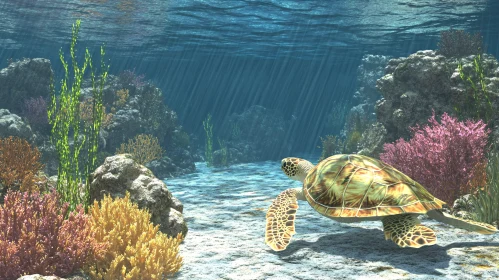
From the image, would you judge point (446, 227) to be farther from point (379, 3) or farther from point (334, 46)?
point (334, 46)

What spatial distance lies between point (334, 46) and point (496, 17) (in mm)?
13678

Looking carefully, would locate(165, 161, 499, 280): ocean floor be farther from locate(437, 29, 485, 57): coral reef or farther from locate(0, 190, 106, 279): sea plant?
locate(437, 29, 485, 57): coral reef

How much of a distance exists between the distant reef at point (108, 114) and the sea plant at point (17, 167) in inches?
246

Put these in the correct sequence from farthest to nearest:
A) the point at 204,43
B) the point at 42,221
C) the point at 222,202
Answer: the point at 204,43
the point at 222,202
the point at 42,221

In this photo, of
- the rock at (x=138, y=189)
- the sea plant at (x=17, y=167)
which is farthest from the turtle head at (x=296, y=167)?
the sea plant at (x=17, y=167)

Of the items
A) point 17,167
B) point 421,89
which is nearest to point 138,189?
point 17,167

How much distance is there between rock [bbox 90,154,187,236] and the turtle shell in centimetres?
221

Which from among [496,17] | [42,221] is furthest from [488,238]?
[496,17]

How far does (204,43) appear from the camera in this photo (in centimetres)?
3312

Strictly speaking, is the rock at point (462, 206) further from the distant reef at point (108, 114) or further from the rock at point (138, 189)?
the distant reef at point (108, 114)

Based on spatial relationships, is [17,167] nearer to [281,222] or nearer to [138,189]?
[138,189]

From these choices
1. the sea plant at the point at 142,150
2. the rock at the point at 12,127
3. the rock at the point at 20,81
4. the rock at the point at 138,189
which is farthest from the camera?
the rock at the point at 20,81

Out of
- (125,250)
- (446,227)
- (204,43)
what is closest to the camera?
(125,250)

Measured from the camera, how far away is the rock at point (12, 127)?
1337 cm
